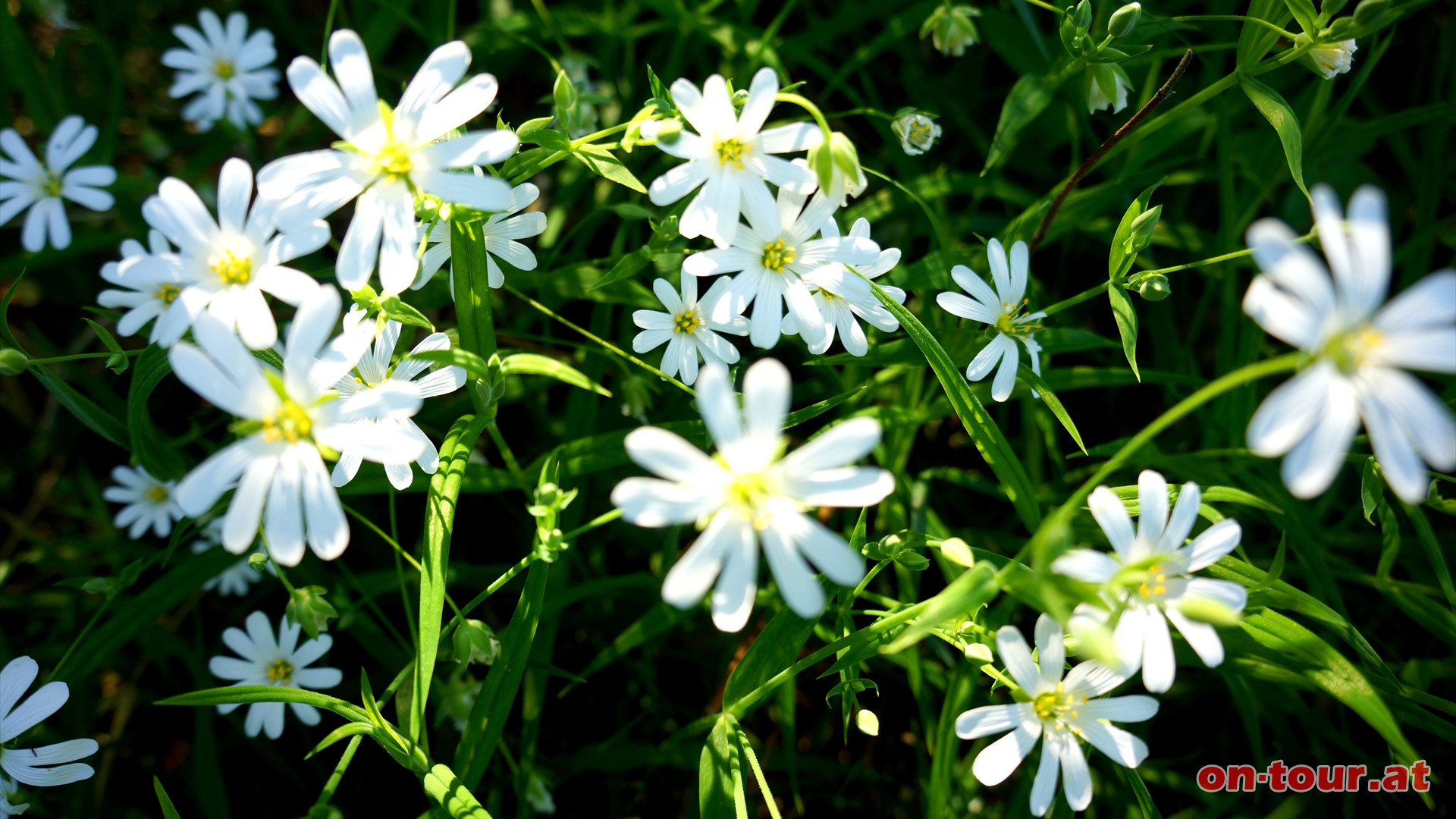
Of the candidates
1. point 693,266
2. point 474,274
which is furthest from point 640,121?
point 474,274

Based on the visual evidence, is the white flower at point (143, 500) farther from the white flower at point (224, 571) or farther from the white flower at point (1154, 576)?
the white flower at point (1154, 576)

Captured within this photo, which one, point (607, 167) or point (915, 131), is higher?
point (915, 131)

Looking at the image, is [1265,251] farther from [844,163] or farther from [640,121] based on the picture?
[640,121]

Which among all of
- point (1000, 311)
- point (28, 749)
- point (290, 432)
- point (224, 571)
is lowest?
point (28, 749)

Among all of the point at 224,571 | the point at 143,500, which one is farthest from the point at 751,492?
the point at 143,500

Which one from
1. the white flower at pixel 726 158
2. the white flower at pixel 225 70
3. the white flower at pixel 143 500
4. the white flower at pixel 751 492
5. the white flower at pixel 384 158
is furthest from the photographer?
the white flower at pixel 225 70

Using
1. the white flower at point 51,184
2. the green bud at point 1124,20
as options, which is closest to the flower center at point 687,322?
the green bud at point 1124,20

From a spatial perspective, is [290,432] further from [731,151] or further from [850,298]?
[850,298]
